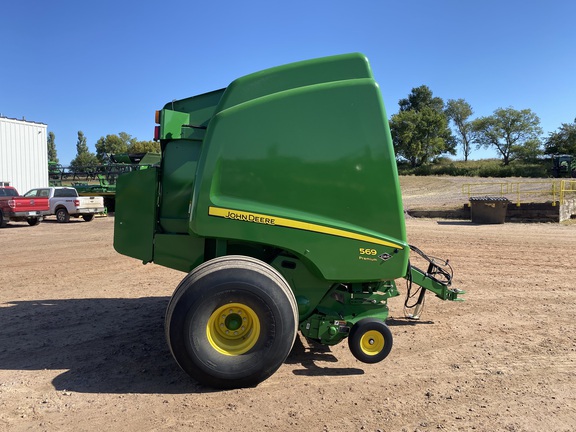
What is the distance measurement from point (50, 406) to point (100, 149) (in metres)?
85.8

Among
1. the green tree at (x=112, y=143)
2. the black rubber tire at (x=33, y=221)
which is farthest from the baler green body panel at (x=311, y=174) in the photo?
the green tree at (x=112, y=143)

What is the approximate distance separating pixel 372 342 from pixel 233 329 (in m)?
1.30

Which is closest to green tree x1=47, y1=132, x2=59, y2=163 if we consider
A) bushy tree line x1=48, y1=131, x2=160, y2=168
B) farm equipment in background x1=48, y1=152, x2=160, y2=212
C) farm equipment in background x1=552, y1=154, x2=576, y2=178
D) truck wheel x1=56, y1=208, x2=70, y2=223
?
bushy tree line x1=48, y1=131, x2=160, y2=168

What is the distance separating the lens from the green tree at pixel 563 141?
65.2 meters

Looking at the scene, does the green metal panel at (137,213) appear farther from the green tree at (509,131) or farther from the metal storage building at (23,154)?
the green tree at (509,131)

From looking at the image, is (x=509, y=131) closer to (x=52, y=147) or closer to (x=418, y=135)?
(x=418, y=135)

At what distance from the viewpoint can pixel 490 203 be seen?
61.3 feet

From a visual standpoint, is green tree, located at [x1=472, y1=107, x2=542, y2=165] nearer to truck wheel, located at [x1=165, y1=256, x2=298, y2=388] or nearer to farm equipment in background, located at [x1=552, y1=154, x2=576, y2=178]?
farm equipment in background, located at [x1=552, y1=154, x2=576, y2=178]

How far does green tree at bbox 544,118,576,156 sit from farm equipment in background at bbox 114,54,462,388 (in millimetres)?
75049

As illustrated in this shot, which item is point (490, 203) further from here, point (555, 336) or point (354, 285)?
point (354, 285)

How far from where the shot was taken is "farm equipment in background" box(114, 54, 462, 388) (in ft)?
11.2

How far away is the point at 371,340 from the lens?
3.84m

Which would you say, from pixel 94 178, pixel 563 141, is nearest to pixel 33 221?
pixel 94 178

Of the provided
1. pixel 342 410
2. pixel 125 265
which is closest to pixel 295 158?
pixel 342 410
